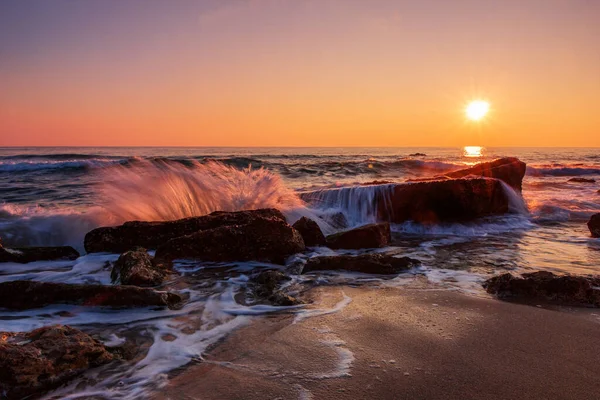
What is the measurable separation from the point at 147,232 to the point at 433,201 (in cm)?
492

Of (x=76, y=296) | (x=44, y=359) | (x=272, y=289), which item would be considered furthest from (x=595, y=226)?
(x=44, y=359)

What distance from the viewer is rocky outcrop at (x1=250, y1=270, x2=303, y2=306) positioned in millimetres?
3342

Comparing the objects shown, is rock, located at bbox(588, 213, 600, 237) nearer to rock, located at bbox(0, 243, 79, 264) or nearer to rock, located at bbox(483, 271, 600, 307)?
rock, located at bbox(483, 271, 600, 307)

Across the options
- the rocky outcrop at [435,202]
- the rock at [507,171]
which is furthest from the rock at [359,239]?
the rock at [507,171]

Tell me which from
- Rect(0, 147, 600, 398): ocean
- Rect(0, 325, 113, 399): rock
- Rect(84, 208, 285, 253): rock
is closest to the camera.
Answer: Rect(0, 325, 113, 399): rock

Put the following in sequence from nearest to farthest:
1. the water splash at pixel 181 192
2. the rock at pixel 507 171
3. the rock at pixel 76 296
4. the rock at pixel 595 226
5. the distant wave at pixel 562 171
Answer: the rock at pixel 76 296 < the rock at pixel 595 226 < the water splash at pixel 181 192 < the rock at pixel 507 171 < the distant wave at pixel 562 171

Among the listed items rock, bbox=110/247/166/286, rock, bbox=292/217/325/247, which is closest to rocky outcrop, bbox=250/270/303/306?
rock, bbox=110/247/166/286

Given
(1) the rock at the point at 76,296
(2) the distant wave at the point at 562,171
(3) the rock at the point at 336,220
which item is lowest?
(3) the rock at the point at 336,220

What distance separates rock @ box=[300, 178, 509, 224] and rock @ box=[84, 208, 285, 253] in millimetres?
3064

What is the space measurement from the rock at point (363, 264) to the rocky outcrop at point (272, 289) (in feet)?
1.46

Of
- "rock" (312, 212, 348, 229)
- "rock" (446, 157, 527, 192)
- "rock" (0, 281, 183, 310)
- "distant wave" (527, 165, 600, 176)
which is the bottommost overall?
"rock" (312, 212, 348, 229)

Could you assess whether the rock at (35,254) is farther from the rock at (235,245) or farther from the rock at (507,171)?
the rock at (507,171)

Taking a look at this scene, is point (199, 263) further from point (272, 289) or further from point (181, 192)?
point (181, 192)

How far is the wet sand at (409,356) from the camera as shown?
2.04 metres
